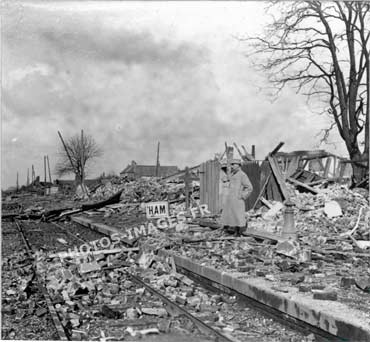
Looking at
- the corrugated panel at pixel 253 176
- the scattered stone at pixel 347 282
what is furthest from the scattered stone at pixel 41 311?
the corrugated panel at pixel 253 176

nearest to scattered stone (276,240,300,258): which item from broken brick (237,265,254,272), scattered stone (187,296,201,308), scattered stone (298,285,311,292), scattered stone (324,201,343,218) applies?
broken brick (237,265,254,272)

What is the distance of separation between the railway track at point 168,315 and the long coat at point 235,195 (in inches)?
114

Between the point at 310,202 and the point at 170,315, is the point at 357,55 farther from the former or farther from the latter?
the point at 170,315

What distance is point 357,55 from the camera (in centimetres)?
1329

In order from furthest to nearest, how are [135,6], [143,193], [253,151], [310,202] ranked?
[143,193] < [253,151] < [310,202] < [135,6]

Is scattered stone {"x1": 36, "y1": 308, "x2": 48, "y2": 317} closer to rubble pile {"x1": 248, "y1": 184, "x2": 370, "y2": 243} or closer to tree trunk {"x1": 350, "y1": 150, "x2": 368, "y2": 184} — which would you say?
rubble pile {"x1": 248, "y1": 184, "x2": 370, "y2": 243}

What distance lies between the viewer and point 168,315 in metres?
6.14

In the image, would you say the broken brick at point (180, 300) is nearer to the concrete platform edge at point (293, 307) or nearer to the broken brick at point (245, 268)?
the concrete platform edge at point (293, 307)

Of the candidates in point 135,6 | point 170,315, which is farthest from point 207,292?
point 135,6

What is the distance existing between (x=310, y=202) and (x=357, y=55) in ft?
15.6

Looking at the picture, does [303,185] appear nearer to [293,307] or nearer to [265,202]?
[265,202]

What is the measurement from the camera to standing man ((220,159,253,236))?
10672 mm

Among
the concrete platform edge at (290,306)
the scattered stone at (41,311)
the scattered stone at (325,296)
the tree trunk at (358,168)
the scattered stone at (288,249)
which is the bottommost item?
the scattered stone at (41,311)

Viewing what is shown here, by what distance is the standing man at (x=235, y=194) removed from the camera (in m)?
10.7
